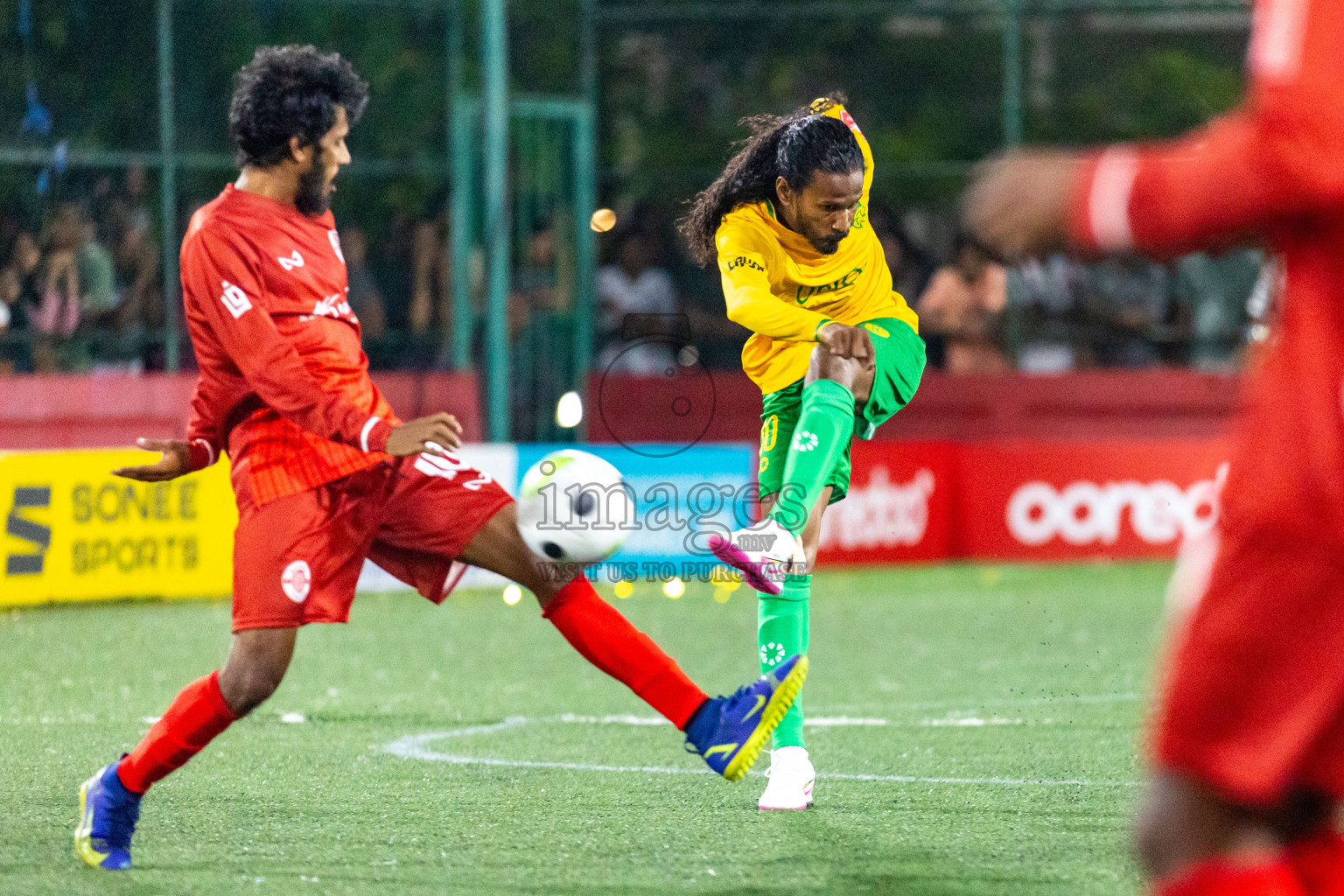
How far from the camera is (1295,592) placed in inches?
101

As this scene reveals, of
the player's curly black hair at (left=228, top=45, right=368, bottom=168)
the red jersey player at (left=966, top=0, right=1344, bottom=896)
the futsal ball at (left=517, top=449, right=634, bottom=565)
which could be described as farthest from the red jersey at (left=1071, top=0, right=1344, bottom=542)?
the player's curly black hair at (left=228, top=45, right=368, bottom=168)

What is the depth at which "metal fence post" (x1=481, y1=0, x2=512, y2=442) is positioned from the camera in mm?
13867

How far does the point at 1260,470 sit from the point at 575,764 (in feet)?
12.8

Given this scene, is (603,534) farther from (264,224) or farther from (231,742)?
(231,742)

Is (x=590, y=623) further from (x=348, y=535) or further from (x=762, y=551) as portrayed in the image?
(x=348, y=535)

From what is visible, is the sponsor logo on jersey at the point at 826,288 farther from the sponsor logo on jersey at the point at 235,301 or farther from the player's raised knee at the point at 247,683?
the player's raised knee at the point at 247,683

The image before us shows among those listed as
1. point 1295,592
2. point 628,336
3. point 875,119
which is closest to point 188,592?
point 628,336

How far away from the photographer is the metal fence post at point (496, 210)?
1387cm

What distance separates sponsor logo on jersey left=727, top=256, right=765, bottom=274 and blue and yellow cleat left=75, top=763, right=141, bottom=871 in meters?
2.10

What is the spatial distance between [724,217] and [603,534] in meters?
1.11

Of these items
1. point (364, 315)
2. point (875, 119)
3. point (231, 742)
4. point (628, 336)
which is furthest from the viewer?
point (875, 119)

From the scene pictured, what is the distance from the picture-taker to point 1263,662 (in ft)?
8.44

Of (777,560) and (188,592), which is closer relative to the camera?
(777,560)

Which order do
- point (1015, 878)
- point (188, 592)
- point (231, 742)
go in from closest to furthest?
point (1015, 878), point (231, 742), point (188, 592)
